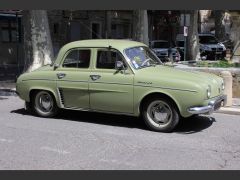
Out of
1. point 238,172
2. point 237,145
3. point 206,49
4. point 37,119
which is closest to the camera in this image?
point 238,172

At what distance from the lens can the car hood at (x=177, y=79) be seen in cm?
798

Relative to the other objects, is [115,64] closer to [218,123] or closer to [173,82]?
[173,82]

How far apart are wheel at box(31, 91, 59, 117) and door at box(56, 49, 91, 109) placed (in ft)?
1.02

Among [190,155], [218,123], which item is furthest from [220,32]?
[190,155]

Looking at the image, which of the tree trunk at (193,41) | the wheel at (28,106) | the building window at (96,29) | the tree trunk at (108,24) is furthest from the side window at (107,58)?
the tree trunk at (108,24)

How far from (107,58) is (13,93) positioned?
219 inches

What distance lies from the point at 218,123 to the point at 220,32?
27.9m

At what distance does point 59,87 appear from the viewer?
9281 millimetres

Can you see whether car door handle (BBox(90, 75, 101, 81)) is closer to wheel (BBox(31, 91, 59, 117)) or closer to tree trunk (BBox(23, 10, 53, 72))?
wheel (BBox(31, 91, 59, 117))

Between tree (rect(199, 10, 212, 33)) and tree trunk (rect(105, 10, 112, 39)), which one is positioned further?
tree (rect(199, 10, 212, 33))

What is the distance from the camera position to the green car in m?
8.06

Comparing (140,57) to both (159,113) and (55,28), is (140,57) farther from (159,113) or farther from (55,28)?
(55,28)

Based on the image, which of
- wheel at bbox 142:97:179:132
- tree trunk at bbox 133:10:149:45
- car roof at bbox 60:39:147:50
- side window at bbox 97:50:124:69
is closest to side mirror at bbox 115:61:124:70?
side window at bbox 97:50:124:69

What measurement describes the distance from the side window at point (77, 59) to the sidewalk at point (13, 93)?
331cm
